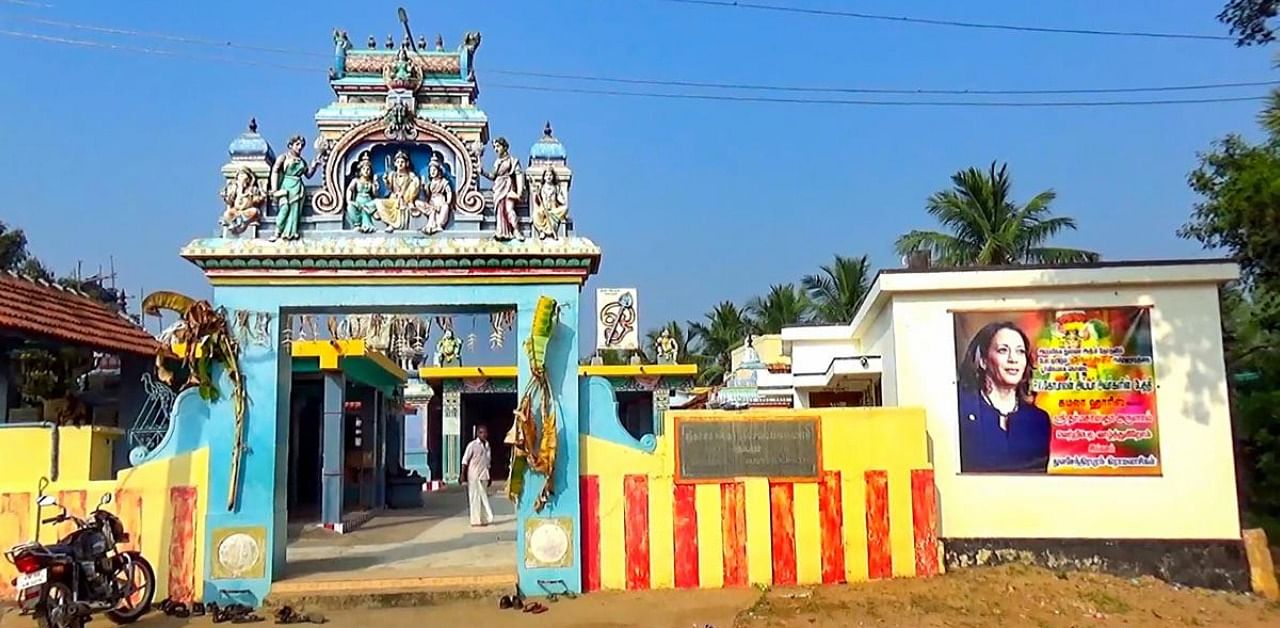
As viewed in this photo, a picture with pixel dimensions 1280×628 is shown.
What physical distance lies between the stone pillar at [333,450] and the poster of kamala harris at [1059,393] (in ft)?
28.3

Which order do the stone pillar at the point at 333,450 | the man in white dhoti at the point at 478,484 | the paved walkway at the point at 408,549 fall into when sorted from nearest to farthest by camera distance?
the paved walkway at the point at 408,549 < the stone pillar at the point at 333,450 < the man in white dhoti at the point at 478,484

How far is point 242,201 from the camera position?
8969mm

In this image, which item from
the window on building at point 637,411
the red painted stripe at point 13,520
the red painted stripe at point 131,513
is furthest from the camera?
the window on building at point 637,411

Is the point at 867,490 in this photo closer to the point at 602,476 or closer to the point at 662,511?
the point at 662,511

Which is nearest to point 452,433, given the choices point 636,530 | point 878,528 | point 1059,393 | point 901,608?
point 636,530

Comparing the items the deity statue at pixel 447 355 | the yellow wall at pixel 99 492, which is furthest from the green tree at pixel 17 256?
the yellow wall at pixel 99 492

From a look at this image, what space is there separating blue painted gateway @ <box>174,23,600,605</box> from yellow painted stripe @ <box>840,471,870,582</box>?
2.47 metres

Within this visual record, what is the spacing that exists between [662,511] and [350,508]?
9.18m

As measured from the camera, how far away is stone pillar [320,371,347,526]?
1366 centimetres

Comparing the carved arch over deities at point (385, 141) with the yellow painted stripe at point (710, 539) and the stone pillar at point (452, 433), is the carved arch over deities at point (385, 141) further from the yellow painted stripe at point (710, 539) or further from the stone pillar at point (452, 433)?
the stone pillar at point (452, 433)

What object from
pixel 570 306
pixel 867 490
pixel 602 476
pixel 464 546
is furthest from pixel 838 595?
pixel 464 546

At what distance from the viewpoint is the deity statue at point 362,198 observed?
9.16 meters

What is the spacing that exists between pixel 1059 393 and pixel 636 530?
13.9ft

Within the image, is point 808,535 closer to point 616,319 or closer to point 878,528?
point 878,528
